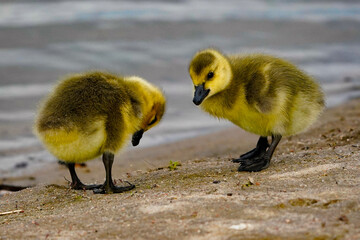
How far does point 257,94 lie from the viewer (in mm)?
5414

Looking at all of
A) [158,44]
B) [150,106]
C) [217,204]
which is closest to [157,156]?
[150,106]

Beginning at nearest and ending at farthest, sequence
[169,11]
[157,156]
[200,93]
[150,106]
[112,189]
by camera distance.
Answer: [112,189]
[200,93]
[150,106]
[157,156]
[169,11]

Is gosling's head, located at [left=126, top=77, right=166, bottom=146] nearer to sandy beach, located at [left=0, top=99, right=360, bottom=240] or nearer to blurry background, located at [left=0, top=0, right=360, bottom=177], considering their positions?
sandy beach, located at [left=0, top=99, right=360, bottom=240]

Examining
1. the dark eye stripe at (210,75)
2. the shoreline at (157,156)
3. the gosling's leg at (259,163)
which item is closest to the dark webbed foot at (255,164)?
the gosling's leg at (259,163)

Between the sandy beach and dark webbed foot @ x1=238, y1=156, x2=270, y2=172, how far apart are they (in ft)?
0.28

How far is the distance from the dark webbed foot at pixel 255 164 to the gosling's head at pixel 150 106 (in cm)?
89

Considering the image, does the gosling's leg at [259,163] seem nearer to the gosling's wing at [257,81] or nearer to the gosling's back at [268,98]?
the gosling's back at [268,98]

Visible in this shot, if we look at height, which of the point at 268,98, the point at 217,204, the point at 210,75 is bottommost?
the point at 217,204

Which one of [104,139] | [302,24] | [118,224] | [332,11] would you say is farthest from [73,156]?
[332,11]

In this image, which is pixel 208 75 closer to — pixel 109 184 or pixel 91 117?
pixel 91 117

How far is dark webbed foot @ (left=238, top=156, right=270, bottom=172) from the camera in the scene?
5492mm

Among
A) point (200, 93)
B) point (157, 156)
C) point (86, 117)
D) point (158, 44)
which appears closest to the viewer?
point (86, 117)

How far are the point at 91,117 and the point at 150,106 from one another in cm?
69

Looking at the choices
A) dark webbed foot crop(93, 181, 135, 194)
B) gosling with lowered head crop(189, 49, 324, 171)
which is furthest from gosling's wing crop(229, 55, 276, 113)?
dark webbed foot crop(93, 181, 135, 194)
